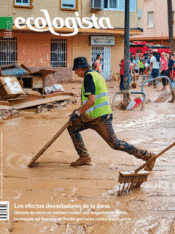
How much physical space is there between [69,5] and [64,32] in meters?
1.41

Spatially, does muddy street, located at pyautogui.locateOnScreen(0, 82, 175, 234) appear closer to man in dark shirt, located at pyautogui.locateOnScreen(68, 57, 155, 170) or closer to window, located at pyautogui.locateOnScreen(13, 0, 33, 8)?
man in dark shirt, located at pyautogui.locateOnScreen(68, 57, 155, 170)

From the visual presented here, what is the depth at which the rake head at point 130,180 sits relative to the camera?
5074mm

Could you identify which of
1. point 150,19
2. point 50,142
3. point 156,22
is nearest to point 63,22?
point 50,142

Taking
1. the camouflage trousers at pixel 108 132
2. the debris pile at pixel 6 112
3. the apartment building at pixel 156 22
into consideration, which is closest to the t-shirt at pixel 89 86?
the camouflage trousers at pixel 108 132

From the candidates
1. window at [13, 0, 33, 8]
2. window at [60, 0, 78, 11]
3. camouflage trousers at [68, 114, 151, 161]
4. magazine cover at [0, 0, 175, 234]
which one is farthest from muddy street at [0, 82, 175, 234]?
window at [60, 0, 78, 11]

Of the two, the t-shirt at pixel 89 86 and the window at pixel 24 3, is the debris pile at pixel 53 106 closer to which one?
the t-shirt at pixel 89 86

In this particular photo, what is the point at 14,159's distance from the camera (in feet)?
21.5

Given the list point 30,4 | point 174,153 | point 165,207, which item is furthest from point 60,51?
point 165,207

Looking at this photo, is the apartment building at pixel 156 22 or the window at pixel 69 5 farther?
the apartment building at pixel 156 22

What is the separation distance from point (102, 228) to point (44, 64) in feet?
63.5

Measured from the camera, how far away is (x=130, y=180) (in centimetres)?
511

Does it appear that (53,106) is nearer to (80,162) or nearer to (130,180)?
(80,162)

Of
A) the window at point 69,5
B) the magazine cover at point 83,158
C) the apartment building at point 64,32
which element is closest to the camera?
the magazine cover at point 83,158

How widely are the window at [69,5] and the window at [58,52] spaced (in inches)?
68.3
